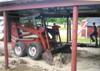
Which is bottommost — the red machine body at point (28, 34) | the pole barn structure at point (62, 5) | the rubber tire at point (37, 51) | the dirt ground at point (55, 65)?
the dirt ground at point (55, 65)

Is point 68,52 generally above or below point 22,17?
below

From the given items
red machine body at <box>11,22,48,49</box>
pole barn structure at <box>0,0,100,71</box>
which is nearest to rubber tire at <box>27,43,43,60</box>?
red machine body at <box>11,22,48,49</box>

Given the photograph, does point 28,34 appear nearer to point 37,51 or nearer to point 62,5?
point 37,51

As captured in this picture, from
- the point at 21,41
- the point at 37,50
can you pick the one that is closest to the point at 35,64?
the point at 37,50

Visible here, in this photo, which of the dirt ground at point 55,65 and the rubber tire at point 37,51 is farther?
the rubber tire at point 37,51

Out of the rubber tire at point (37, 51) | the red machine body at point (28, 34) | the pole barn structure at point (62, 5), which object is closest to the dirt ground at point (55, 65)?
the rubber tire at point (37, 51)

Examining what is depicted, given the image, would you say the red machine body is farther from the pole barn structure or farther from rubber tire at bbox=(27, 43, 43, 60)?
the pole barn structure

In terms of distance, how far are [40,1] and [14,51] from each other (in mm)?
6477

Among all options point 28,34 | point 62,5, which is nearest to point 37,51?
point 28,34

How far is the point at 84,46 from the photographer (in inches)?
754

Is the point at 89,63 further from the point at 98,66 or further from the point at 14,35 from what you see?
the point at 14,35

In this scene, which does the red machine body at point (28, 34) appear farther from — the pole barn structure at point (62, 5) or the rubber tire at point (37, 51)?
the pole barn structure at point (62, 5)

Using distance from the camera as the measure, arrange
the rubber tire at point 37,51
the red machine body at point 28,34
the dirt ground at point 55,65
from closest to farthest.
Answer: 1. the dirt ground at point 55,65
2. the rubber tire at point 37,51
3. the red machine body at point 28,34

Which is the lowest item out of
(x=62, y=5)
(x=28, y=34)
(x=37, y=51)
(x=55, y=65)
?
(x=55, y=65)
